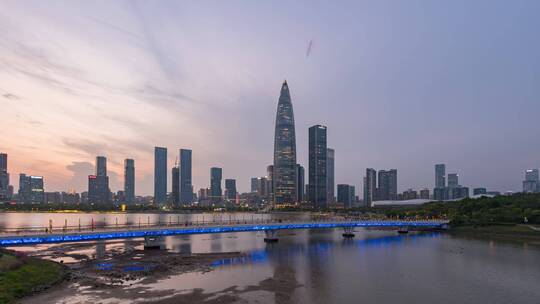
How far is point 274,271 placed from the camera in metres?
54.2

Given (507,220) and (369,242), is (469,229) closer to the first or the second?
(507,220)

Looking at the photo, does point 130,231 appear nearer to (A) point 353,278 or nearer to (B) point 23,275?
(B) point 23,275

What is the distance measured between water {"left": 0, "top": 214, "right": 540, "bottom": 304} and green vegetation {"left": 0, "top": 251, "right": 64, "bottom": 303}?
444cm

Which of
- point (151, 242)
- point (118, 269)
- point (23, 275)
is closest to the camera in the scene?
point (23, 275)

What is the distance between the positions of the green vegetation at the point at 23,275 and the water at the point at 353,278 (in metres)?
4.44

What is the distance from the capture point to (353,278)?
50094 mm

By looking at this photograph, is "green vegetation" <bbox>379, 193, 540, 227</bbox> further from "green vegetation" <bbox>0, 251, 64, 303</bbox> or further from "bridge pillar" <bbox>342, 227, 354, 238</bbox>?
"green vegetation" <bbox>0, 251, 64, 303</bbox>

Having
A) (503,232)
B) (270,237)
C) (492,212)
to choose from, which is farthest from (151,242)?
(492,212)

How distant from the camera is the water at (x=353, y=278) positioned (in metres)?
39.8

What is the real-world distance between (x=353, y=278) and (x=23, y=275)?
1630 inches

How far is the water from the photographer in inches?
1566

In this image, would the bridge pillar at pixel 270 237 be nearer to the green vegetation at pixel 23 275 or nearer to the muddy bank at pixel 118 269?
the muddy bank at pixel 118 269

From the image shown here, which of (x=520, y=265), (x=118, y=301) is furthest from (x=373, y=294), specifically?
(x=520, y=265)

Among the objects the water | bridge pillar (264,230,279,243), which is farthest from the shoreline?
bridge pillar (264,230,279,243)
